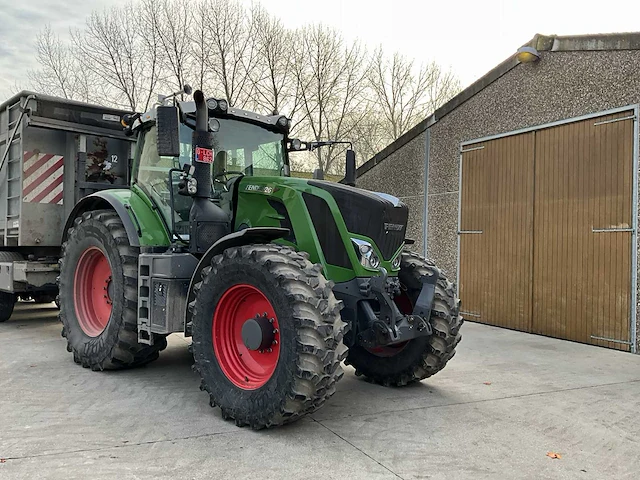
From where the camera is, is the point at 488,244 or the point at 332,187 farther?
the point at 488,244

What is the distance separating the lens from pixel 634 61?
291 inches

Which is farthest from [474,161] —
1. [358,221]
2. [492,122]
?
[358,221]

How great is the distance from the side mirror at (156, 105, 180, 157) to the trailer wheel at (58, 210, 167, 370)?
132cm

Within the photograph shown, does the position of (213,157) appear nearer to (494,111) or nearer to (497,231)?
(497,231)

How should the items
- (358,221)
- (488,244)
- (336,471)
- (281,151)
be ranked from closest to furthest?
(336,471) < (358,221) < (281,151) < (488,244)

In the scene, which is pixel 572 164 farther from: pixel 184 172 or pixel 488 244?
pixel 184 172

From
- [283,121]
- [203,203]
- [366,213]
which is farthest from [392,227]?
[283,121]

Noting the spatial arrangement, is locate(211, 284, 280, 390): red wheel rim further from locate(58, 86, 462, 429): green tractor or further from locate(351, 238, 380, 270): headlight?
locate(351, 238, 380, 270): headlight

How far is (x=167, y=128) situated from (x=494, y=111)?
21.7 feet

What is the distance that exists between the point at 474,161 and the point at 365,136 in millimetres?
13769

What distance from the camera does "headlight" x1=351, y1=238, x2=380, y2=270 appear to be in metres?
4.31

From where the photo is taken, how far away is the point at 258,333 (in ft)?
13.1

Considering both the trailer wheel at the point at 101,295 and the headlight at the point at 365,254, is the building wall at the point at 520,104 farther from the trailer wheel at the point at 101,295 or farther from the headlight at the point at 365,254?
the trailer wheel at the point at 101,295

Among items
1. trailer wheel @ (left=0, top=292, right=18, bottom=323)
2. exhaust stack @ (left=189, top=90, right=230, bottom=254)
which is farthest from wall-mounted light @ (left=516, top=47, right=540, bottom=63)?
trailer wheel @ (left=0, top=292, right=18, bottom=323)
